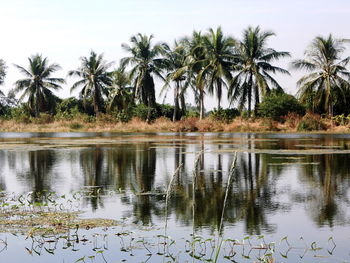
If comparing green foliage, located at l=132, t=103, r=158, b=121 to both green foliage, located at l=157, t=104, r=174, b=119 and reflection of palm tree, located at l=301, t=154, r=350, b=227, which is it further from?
reflection of palm tree, located at l=301, t=154, r=350, b=227

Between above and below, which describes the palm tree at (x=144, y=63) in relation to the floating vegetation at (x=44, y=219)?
above

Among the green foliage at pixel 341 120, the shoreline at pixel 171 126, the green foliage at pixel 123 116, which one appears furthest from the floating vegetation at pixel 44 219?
the green foliage at pixel 123 116

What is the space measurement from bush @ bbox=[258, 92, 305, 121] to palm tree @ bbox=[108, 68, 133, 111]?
721 inches

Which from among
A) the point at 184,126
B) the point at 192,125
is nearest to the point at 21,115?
the point at 184,126

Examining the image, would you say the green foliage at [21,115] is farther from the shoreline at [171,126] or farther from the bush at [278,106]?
the bush at [278,106]

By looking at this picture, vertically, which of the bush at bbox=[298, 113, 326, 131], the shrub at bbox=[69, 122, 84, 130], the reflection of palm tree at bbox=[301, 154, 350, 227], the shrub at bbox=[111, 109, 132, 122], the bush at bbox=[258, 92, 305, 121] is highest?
the bush at bbox=[258, 92, 305, 121]

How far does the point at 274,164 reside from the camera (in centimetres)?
1905

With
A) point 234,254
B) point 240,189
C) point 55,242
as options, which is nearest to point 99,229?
point 55,242

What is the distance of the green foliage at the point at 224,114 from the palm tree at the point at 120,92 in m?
12.7

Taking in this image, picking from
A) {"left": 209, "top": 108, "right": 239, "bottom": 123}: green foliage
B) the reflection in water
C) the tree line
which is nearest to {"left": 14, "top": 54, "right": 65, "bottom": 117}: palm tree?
the tree line

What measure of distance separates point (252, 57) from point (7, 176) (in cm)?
3974

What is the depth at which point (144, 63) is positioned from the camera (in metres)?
60.8

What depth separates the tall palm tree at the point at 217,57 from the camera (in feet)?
180

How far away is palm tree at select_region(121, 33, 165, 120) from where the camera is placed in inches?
2377
